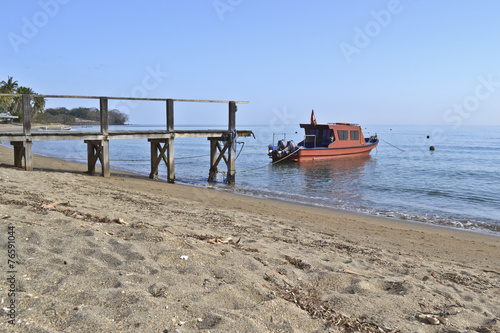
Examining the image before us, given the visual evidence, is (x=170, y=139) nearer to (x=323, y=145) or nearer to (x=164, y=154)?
(x=164, y=154)

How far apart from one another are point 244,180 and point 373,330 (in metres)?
16.5

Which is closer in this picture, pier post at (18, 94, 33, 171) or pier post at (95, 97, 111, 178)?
pier post at (18, 94, 33, 171)

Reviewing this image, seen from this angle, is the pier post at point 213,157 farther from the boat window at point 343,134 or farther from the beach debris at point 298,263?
the boat window at point 343,134

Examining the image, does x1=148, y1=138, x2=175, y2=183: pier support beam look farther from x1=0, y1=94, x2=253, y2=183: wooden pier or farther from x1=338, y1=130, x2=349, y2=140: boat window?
x1=338, y1=130, x2=349, y2=140: boat window

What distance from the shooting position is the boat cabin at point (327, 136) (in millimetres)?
30330

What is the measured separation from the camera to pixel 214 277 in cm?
394

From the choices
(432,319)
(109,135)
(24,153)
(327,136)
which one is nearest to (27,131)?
(24,153)

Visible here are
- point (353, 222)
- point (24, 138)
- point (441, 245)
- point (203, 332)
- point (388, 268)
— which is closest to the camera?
point (203, 332)

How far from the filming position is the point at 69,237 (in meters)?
4.54

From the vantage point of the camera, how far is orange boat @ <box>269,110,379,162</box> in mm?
28156

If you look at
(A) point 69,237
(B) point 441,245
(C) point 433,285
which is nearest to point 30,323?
(A) point 69,237

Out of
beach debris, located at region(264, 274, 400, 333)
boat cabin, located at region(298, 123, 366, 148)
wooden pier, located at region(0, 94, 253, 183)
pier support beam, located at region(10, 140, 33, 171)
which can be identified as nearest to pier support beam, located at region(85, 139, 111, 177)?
wooden pier, located at region(0, 94, 253, 183)

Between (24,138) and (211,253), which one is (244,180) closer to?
(24,138)

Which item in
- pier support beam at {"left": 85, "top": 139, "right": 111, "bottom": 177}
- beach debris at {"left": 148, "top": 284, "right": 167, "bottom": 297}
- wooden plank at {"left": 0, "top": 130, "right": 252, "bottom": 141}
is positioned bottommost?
beach debris at {"left": 148, "top": 284, "right": 167, "bottom": 297}
